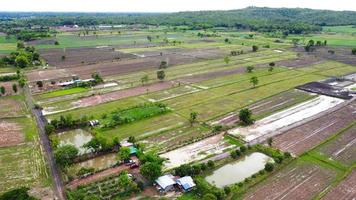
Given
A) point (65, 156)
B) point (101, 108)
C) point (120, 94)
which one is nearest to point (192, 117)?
point (101, 108)

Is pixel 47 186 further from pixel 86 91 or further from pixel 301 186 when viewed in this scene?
pixel 86 91

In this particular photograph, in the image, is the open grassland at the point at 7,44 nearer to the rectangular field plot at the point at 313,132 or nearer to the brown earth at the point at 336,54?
the rectangular field plot at the point at 313,132

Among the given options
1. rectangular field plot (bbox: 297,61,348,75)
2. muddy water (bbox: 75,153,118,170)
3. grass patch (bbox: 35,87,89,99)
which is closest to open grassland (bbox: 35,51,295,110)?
grass patch (bbox: 35,87,89,99)

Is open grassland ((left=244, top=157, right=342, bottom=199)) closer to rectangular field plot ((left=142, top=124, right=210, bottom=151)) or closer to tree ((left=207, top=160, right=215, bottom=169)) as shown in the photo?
tree ((left=207, top=160, right=215, bottom=169))

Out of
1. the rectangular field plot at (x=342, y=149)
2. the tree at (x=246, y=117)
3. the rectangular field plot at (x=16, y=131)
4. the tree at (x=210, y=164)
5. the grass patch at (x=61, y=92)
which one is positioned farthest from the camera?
the grass patch at (x=61, y=92)

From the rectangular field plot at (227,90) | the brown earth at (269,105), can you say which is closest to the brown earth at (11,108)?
the rectangular field plot at (227,90)

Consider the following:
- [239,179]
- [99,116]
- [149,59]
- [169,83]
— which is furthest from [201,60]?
[239,179]
